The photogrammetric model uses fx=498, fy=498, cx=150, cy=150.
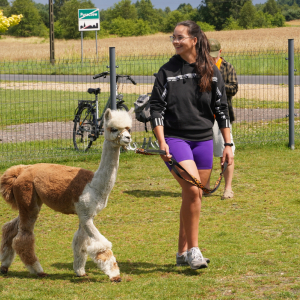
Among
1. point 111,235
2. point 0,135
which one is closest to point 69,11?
point 0,135

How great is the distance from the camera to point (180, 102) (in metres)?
4.23

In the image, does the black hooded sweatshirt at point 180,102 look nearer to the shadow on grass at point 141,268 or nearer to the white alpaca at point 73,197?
the white alpaca at point 73,197

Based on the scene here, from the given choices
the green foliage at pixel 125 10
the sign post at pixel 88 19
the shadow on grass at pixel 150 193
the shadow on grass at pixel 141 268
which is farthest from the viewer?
the green foliage at pixel 125 10

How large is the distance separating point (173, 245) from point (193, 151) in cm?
136

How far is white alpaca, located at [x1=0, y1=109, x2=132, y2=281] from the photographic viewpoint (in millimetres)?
4145

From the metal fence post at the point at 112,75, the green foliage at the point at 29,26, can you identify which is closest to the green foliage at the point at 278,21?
the green foliage at the point at 29,26

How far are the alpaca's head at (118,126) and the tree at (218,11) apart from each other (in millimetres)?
85959

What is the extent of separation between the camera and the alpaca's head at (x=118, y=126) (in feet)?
13.3

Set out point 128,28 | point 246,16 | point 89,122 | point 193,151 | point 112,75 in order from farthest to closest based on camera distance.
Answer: point 246,16, point 128,28, point 89,122, point 112,75, point 193,151

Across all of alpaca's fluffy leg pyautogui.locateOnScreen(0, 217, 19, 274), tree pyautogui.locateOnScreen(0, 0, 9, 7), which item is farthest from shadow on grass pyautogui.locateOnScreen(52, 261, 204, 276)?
tree pyautogui.locateOnScreen(0, 0, 9, 7)

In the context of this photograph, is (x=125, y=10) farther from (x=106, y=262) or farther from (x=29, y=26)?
(x=106, y=262)

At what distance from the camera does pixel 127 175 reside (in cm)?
863

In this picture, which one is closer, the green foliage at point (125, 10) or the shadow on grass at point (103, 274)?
the shadow on grass at point (103, 274)

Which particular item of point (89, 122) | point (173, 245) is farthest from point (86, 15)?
point (173, 245)
